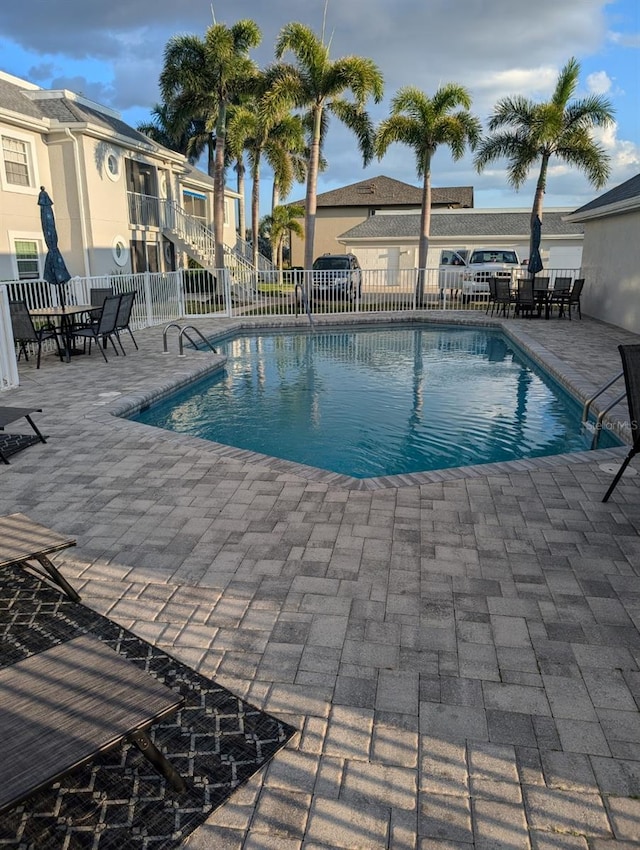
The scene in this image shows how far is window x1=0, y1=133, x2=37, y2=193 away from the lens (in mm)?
15812

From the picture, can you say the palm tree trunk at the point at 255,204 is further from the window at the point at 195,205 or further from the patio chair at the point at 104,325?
the patio chair at the point at 104,325

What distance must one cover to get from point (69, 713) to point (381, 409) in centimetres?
702

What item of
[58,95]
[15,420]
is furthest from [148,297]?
[15,420]

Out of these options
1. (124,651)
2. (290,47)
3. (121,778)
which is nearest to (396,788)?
(121,778)

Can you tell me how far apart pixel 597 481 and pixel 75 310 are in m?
8.86

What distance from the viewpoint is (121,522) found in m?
4.21

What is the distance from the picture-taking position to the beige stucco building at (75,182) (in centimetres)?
1620

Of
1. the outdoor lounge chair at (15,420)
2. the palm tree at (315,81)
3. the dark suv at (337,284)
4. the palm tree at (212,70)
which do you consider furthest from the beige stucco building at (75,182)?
the outdoor lounge chair at (15,420)

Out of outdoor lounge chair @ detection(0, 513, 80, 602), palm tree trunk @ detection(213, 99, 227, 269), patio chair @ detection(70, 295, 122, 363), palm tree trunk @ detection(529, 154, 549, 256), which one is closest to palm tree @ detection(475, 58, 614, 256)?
palm tree trunk @ detection(529, 154, 549, 256)

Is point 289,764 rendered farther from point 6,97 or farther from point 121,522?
point 6,97

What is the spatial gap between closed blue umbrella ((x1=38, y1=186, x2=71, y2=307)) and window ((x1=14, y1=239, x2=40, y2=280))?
6.16 meters

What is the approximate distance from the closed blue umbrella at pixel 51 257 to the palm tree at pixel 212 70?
11.1 meters

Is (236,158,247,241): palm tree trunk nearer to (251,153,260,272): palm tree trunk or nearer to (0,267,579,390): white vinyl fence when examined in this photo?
(251,153,260,272): palm tree trunk

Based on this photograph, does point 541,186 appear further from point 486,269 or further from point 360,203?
point 360,203
